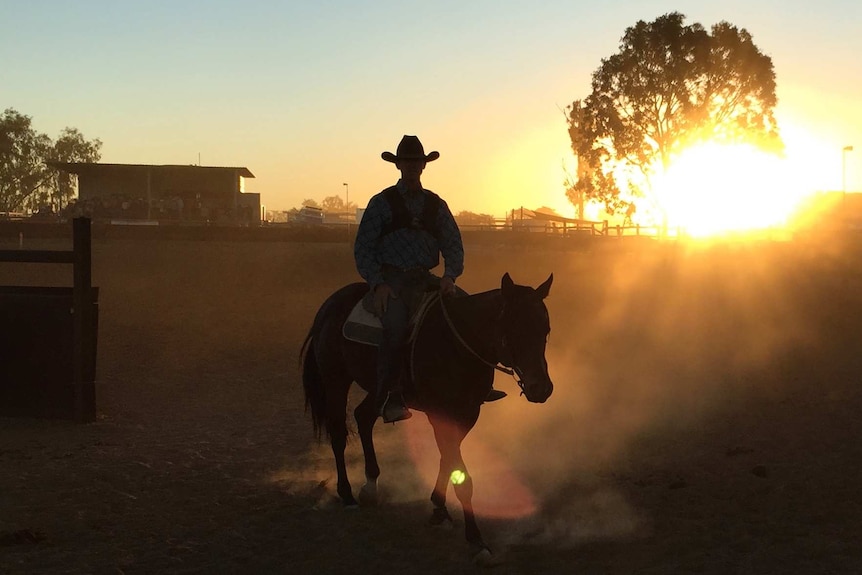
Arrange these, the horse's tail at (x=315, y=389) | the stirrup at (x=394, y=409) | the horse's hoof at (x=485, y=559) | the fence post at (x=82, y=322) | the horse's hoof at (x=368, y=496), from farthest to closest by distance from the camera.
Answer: the fence post at (x=82, y=322), the horse's tail at (x=315, y=389), the horse's hoof at (x=368, y=496), the stirrup at (x=394, y=409), the horse's hoof at (x=485, y=559)

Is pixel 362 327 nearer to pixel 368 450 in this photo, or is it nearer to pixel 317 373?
pixel 368 450

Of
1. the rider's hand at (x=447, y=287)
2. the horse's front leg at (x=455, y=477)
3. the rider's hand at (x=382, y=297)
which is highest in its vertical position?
the rider's hand at (x=447, y=287)

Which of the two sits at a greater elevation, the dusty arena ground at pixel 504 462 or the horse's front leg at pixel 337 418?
the horse's front leg at pixel 337 418

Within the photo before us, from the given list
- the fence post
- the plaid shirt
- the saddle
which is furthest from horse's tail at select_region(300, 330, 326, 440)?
the fence post

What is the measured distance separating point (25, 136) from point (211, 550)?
9524 centimetres

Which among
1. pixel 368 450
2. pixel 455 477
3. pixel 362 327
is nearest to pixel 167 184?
pixel 368 450

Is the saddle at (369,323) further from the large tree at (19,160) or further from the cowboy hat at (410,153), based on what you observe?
the large tree at (19,160)

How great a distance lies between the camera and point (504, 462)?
870 centimetres

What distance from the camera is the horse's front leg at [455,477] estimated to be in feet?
19.0

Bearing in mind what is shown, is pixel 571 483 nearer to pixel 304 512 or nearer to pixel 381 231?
pixel 304 512

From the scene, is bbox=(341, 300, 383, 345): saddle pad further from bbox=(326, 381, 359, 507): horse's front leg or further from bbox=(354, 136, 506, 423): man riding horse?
bbox=(326, 381, 359, 507): horse's front leg

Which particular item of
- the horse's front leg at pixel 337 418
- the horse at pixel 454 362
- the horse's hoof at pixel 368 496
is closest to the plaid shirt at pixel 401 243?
the horse at pixel 454 362

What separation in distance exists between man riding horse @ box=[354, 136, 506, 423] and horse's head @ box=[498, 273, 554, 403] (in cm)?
75

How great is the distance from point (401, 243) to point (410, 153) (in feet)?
2.32
